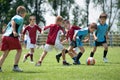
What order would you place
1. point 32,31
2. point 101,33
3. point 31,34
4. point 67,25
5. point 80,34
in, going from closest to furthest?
point 80,34 < point 67,25 < point 101,33 < point 32,31 < point 31,34

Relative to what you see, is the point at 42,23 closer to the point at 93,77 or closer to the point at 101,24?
the point at 101,24

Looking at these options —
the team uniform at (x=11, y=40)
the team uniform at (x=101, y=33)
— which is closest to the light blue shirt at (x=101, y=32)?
the team uniform at (x=101, y=33)

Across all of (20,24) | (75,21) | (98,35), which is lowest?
(75,21)

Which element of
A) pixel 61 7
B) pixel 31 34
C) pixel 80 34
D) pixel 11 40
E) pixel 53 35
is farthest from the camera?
pixel 61 7

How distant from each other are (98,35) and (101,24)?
19.1 inches

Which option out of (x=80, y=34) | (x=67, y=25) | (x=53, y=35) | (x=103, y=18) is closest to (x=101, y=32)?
(x=103, y=18)

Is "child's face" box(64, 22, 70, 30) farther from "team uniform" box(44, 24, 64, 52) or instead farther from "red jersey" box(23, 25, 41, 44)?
"team uniform" box(44, 24, 64, 52)

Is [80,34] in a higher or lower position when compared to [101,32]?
higher

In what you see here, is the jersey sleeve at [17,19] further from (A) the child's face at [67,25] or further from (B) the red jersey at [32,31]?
(B) the red jersey at [32,31]

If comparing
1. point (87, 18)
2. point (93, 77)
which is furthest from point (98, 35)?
point (87, 18)

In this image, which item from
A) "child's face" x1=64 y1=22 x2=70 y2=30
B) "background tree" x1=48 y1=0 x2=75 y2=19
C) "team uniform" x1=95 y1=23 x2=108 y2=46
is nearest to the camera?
"child's face" x1=64 y1=22 x2=70 y2=30

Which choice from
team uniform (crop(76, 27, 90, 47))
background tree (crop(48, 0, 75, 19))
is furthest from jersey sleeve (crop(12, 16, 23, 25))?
background tree (crop(48, 0, 75, 19))

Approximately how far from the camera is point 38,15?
8156cm

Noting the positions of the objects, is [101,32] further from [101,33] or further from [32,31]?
[32,31]
